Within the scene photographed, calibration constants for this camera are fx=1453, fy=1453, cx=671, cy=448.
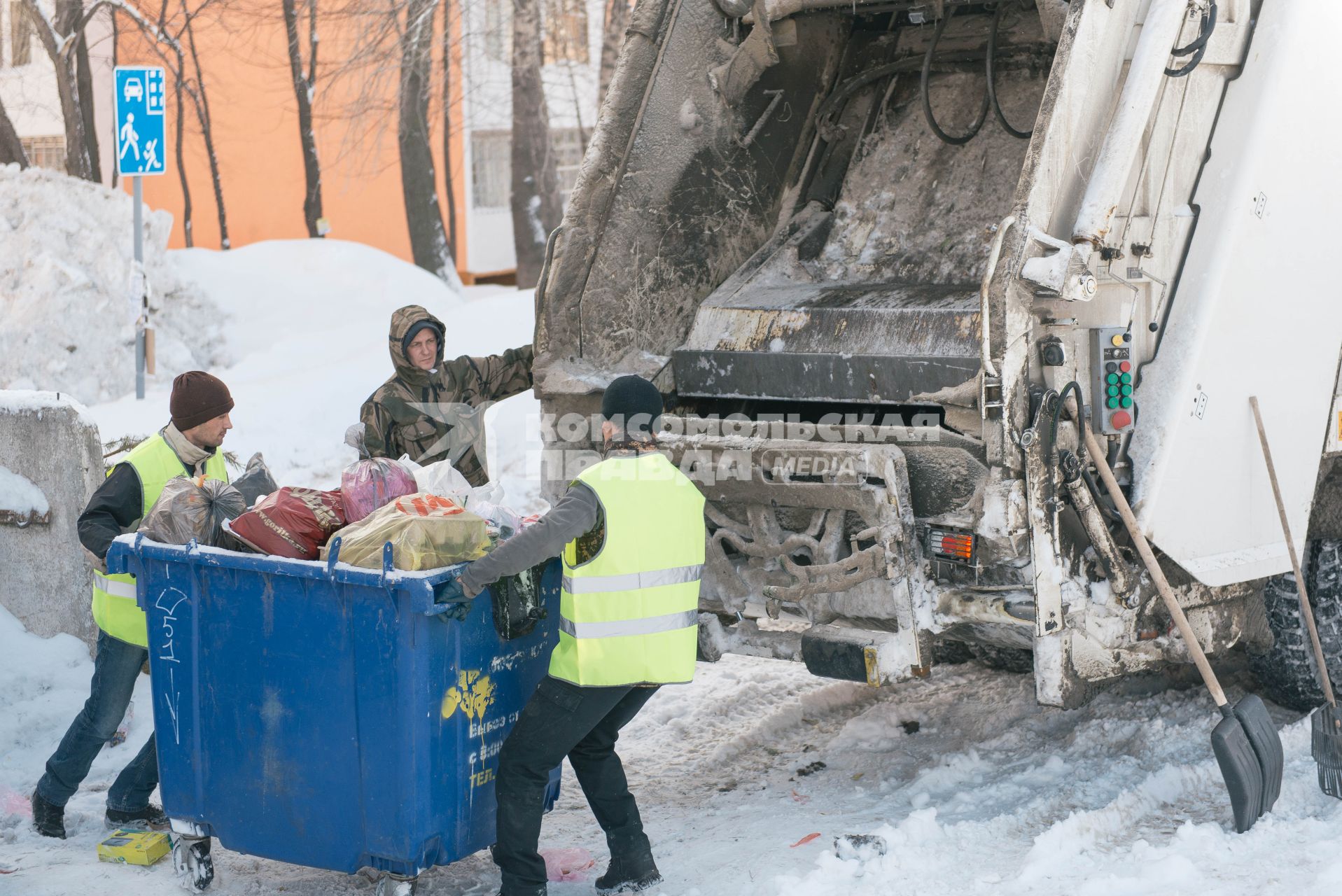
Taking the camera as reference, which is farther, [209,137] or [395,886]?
[209,137]

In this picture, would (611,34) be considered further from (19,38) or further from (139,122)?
(19,38)

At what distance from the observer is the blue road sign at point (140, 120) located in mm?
8703

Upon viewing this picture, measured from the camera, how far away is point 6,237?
11.6 meters

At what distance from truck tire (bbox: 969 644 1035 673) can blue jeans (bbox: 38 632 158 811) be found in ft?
8.93

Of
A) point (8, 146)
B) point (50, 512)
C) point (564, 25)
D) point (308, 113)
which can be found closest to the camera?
point (50, 512)

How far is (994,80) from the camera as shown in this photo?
470 cm

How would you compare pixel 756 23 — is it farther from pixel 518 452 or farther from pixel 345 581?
pixel 518 452

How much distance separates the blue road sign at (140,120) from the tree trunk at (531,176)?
4060 millimetres

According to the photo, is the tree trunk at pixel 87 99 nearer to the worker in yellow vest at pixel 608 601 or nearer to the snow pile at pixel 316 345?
the snow pile at pixel 316 345

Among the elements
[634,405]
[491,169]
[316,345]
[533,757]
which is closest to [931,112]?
[634,405]

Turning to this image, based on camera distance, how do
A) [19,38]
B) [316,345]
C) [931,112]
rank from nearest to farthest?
1. [931,112]
2. [316,345]
3. [19,38]

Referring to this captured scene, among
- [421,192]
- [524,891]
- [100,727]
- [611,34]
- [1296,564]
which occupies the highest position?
[611,34]

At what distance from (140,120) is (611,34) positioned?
3.92m

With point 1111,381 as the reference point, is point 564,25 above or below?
above
